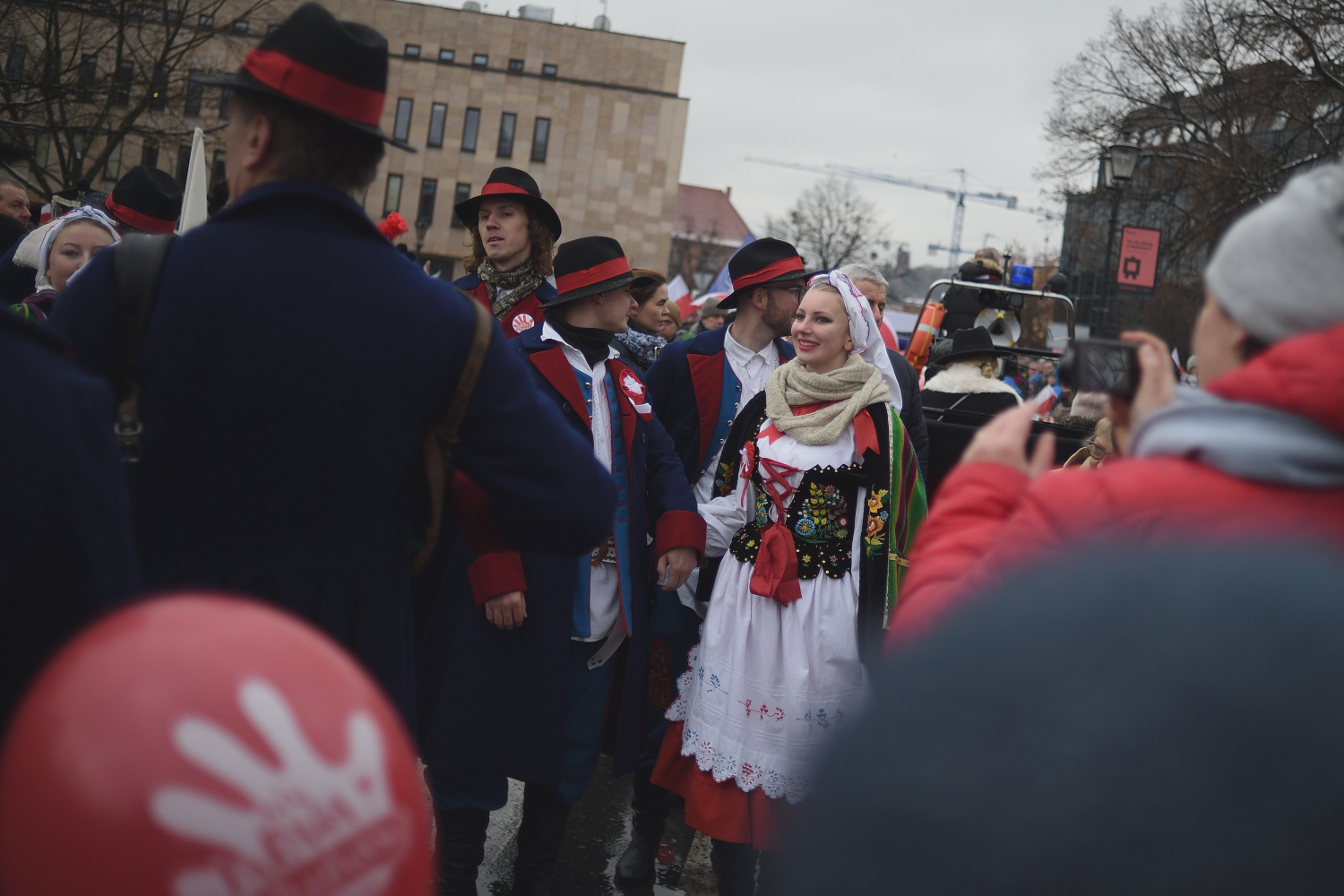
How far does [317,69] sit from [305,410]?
2.02ft

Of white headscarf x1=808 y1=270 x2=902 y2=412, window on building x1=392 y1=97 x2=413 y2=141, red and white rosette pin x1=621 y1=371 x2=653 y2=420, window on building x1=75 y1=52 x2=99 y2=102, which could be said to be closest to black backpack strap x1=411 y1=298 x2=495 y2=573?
red and white rosette pin x1=621 y1=371 x2=653 y2=420

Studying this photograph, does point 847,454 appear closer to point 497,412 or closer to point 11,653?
point 497,412

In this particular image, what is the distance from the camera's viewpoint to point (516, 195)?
4.35 meters

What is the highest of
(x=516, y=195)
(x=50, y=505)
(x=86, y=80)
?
(x=86, y=80)

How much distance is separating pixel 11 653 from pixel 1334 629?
1.32m

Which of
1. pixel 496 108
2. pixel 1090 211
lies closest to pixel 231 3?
pixel 496 108

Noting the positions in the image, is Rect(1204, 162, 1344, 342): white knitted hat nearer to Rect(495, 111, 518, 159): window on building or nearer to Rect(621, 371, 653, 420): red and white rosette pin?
Rect(621, 371, 653, 420): red and white rosette pin

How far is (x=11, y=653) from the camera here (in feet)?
4.20

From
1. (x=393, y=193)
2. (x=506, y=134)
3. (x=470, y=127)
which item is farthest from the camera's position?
(x=470, y=127)

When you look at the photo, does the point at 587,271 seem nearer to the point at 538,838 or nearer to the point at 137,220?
the point at 538,838

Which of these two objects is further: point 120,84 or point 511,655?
point 120,84

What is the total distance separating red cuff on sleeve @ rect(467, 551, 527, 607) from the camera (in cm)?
346

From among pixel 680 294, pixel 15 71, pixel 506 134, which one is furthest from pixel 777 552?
pixel 506 134

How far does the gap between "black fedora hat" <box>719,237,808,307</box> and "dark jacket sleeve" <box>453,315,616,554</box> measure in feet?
9.72
